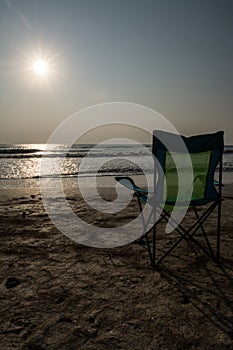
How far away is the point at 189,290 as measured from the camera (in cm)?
245

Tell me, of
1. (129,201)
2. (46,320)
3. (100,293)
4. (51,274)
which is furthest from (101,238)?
(129,201)

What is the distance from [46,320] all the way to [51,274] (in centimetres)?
76

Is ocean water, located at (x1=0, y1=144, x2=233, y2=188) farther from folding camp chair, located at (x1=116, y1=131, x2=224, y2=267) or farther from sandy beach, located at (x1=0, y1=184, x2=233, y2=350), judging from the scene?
folding camp chair, located at (x1=116, y1=131, x2=224, y2=267)

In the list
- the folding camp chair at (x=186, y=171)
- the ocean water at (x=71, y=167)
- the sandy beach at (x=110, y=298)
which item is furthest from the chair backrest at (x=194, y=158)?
the ocean water at (x=71, y=167)

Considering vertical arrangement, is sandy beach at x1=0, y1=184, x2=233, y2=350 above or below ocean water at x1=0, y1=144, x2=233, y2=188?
below

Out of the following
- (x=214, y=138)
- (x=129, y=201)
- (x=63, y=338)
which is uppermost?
(x=214, y=138)

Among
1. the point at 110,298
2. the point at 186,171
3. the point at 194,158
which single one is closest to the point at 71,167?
the point at 194,158

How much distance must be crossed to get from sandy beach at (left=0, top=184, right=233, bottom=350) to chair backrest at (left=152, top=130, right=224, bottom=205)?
2.46 ft

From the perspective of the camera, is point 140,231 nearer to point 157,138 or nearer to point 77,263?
point 77,263

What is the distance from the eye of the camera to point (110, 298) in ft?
7.57

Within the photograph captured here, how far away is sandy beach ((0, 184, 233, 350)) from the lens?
1.81 metres

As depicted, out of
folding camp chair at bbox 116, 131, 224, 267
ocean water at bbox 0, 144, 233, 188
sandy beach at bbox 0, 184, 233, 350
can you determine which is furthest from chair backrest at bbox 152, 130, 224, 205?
ocean water at bbox 0, 144, 233, 188

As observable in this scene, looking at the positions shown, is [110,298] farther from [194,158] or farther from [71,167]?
[71,167]

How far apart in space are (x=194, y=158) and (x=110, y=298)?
1.57m
